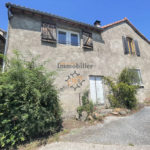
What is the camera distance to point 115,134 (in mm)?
3346

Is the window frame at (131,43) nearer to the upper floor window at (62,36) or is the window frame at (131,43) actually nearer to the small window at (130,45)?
the small window at (130,45)

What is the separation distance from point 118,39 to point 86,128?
710 centimetres

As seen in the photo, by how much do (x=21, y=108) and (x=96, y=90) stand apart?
4.29 meters

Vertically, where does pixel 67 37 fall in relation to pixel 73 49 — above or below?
above

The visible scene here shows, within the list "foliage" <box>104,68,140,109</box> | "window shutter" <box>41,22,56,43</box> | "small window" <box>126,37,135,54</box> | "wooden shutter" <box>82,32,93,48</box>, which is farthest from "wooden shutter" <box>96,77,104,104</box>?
"small window" <box>126,37,135,54</box>

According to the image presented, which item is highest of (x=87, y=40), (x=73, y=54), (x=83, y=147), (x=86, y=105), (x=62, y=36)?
(x=62, y=36)

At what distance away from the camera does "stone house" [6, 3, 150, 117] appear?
494cm

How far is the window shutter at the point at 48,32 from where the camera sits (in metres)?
5.28

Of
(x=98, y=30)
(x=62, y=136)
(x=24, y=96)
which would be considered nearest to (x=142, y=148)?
(x=62, y=136)

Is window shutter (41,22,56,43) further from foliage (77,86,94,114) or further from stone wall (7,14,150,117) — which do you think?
foliage (77,86,94,114)

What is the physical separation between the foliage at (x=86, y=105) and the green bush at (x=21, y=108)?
199 cm

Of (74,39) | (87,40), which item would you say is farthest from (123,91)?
(74,39)

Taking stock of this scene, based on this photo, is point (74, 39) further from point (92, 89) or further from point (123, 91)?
point (123, 91)

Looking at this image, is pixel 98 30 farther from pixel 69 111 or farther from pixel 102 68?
pixel 69 111
